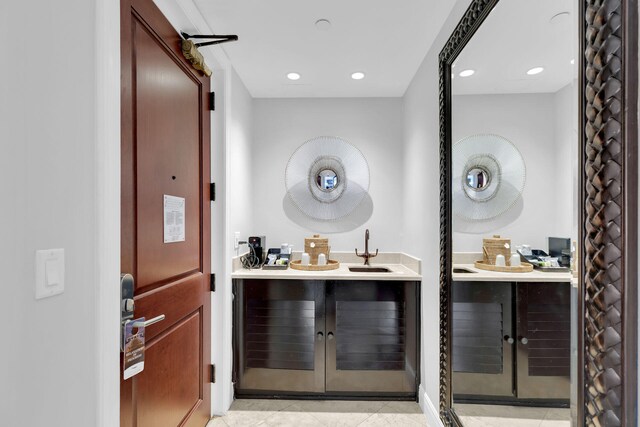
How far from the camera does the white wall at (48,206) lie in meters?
0.70

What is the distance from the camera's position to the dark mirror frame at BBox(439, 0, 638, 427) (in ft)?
2.22

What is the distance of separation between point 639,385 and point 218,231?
194 cm

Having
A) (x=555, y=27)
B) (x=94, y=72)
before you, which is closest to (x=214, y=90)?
(x=94, y=72)

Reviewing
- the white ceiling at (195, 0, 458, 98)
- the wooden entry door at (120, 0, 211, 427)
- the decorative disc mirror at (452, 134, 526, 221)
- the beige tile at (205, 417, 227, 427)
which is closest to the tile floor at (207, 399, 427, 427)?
the beige tile at (205, 417, 227, 427)

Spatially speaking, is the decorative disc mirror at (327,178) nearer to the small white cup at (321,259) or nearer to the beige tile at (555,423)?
the small white cup at (321,259)

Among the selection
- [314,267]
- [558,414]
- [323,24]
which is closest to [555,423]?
[558,414]

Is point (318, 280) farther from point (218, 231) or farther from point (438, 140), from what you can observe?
point (438, 140)

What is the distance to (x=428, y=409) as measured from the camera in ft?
6.72

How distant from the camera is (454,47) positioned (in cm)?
164

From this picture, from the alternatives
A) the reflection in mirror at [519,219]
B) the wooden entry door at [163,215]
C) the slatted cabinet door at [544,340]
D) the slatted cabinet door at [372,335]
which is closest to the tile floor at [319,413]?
the slatted cabinet door at [372,335]

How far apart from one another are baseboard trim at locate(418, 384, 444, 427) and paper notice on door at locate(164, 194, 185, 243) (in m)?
1.76

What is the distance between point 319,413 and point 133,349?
147cm

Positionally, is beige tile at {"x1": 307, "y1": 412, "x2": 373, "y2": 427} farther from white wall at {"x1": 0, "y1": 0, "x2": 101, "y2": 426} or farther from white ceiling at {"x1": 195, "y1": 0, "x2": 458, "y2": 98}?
white ceiling at {"x1": 195, "y1": 0, "x2": 458, "y2": 98}

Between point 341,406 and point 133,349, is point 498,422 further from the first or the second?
point 133,349
